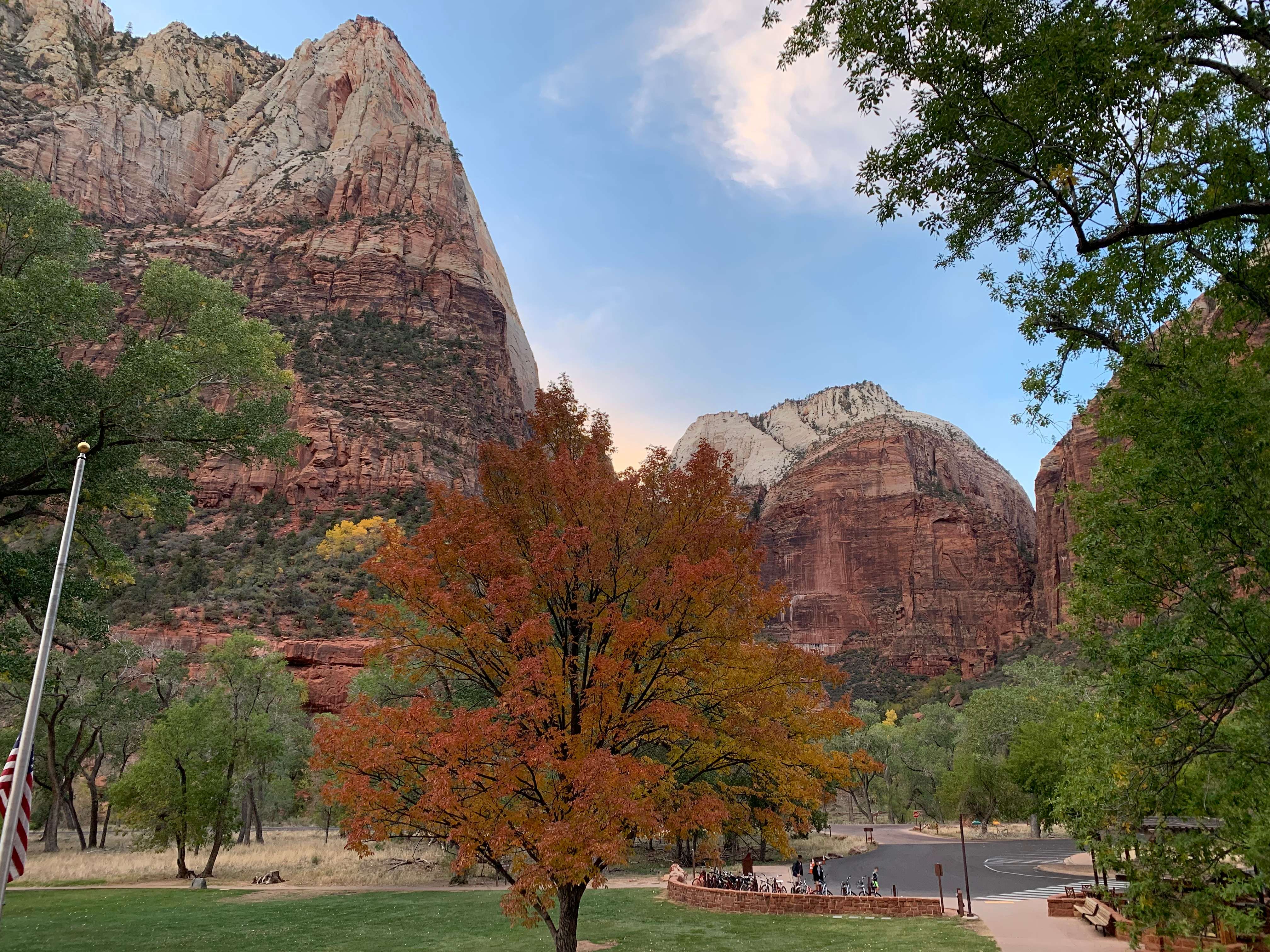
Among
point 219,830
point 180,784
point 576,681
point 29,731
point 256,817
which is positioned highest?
point 576,681

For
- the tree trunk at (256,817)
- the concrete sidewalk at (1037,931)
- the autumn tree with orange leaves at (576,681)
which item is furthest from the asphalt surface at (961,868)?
the tree trunk at (256,817)

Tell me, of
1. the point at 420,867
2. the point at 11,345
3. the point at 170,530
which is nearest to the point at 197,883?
the point at 420,867

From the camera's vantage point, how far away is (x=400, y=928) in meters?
20.5

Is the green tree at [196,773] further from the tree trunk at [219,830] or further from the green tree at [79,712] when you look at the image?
the green tree at [79,712]

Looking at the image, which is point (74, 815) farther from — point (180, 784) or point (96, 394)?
point (96, 394)

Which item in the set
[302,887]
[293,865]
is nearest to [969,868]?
[302,887]

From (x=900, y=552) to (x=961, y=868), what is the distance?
391ft

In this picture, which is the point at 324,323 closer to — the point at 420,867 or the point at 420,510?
the point at 420,510

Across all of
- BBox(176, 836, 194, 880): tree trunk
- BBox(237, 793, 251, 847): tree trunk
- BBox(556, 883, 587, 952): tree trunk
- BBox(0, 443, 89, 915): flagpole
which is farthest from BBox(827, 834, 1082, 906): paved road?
BBox(237, 793, 251, 847): tree trunk

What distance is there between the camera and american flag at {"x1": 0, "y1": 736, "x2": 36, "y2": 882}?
10.4 meters

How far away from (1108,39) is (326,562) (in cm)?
7169

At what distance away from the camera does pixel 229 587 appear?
2522 inches

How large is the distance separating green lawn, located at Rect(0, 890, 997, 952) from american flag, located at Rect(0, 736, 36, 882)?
783 cm

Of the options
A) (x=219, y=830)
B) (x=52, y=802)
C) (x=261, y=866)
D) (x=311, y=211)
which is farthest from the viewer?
(x=311, y=211)
